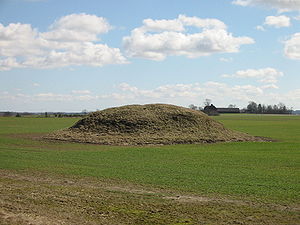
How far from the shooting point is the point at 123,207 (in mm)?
10734

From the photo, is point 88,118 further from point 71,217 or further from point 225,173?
Answer: point 71,217

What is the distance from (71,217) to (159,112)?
32.7 m

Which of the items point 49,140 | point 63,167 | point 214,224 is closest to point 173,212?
point 214,224

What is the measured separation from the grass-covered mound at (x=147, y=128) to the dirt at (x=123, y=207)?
21637 mm

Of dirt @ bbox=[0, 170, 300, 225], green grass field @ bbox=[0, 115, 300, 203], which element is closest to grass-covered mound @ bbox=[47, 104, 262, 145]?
green grass field @ bbox=[0, 115, 300, 203]

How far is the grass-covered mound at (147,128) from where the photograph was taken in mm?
36062

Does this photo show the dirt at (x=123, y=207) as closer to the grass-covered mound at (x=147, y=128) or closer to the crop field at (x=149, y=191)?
the crop field at (x=149, y=191)

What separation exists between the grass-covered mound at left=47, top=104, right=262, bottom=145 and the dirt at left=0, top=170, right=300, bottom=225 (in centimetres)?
2164

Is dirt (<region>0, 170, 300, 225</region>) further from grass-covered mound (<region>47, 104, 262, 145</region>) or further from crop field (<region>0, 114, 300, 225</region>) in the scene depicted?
grass-covered mound (<region>47, 104, 262, 145</region>)

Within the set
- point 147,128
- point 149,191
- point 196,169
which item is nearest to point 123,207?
point 149,191

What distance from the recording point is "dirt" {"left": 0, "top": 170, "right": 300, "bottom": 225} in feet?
31.4

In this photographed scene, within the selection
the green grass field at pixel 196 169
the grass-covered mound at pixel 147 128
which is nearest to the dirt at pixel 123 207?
the green grass field at pixel 196 169

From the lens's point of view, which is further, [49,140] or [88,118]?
[88,118]

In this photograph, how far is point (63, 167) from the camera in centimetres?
1909
